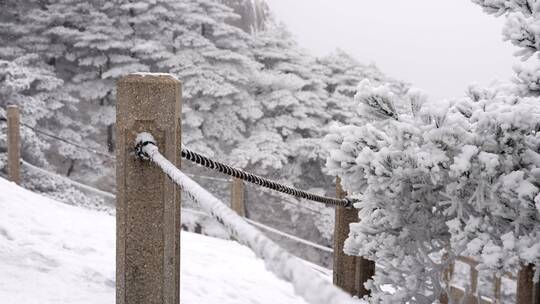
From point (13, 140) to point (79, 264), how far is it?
498cm

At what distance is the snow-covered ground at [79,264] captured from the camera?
318cm

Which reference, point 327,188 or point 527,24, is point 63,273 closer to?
point 527,24

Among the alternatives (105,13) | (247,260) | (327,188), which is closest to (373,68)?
(327,188)

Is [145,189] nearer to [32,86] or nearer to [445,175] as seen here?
[445,175]

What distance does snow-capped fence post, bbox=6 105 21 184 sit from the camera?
7.69 metres

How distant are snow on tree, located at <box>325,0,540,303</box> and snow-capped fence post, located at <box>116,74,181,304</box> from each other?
3.06 ft

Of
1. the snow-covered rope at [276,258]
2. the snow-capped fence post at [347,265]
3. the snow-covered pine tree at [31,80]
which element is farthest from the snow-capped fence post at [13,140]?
the snow-covered rope at [276,258]

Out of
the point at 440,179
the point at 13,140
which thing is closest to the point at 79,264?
the point at 440,179

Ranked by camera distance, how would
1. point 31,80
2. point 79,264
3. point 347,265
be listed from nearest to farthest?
point 79,264 < point 347,265 < point 31,80

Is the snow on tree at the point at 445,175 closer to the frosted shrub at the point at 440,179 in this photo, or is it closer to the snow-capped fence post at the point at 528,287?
the frosted shrub at the point at 440,179

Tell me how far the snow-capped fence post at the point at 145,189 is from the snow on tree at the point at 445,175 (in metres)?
0.93

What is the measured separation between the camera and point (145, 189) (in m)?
2.11

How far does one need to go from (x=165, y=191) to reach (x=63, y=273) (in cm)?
173

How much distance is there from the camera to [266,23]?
83.3 feet
